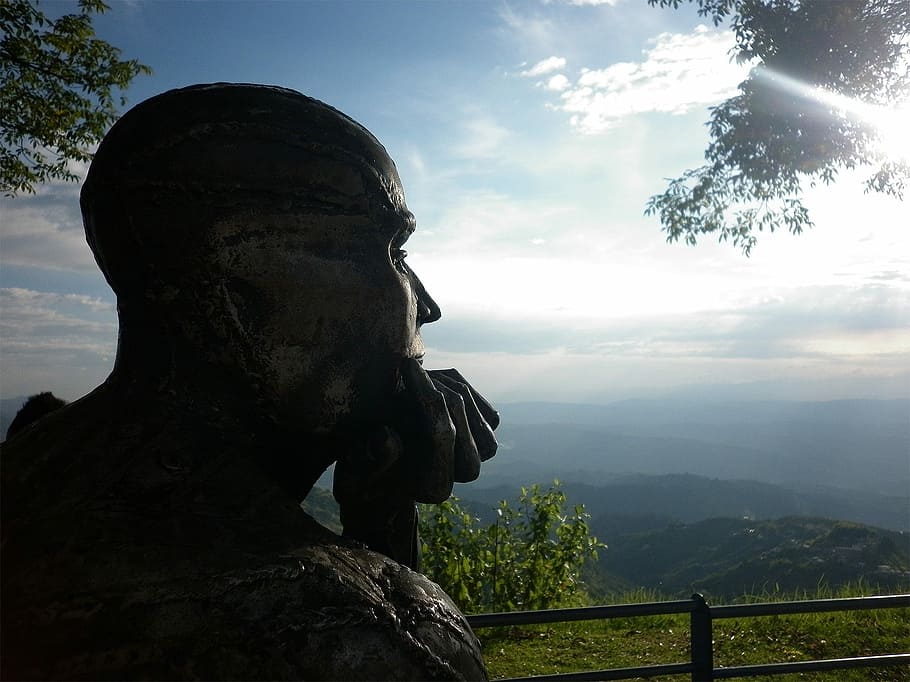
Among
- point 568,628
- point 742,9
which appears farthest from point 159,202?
point 742,9

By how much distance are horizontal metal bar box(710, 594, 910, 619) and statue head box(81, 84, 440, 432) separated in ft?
13.5

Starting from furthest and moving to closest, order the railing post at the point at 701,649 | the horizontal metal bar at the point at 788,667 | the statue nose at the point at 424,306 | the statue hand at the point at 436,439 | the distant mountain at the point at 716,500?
the distant mountain at the point at 716,500, the horizontal metal bar at the point at 788,667, the railing post at the point at 701,649, the statue nose at the point at 424,306, the statue hand at the point at 436,439

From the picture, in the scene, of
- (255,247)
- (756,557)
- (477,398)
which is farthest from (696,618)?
(756,557)

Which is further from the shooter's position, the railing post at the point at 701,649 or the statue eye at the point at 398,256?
the railing post at the point at 701,649

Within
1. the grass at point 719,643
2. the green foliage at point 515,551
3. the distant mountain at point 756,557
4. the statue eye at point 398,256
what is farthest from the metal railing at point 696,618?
the distant mountain at point 756,557

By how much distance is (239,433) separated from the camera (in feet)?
4.92

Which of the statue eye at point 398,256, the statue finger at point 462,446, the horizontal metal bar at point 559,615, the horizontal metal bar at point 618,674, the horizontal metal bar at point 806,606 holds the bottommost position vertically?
the horizontal metal bar at point 618,674

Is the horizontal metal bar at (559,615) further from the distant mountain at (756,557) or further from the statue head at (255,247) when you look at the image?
the distant mountain at (756,557)

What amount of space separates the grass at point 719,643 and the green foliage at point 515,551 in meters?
0.48

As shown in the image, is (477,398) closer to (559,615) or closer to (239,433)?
(239,433)

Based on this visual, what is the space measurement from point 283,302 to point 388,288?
241 mm

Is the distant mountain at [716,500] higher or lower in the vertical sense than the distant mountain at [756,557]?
lower

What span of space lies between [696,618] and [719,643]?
118 inches

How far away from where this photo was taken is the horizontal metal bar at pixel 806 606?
473 centimetres
